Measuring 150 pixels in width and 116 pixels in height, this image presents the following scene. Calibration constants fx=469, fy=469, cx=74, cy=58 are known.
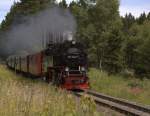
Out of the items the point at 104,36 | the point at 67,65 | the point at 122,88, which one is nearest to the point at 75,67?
the point at 67,65

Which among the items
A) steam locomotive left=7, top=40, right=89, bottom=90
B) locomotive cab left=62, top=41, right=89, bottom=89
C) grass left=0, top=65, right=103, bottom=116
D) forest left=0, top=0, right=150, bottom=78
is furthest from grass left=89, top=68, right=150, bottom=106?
forest left=0, top=0, right=150, bottom=78

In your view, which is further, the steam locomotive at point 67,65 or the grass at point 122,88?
the steam locomotive at point 67,65

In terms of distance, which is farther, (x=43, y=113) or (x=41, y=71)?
(x=41, y=71)

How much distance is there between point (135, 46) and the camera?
9419 centimetres

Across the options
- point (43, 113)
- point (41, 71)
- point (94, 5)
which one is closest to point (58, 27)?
point (41, 71)

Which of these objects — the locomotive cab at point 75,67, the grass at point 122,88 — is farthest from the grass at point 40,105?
the locomotive cab at point 75,67

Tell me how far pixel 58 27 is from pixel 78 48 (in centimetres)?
637

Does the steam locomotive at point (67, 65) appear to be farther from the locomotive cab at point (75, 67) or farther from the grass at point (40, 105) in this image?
the grass at point (40, 105)

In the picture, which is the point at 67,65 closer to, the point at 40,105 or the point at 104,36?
the point at 40,105

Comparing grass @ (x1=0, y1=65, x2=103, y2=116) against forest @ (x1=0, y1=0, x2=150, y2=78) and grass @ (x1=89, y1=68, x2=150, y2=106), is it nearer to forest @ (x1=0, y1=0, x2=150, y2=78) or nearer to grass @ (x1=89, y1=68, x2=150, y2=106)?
grass @ (x1=89, y1=68, x2=150, y2=106)

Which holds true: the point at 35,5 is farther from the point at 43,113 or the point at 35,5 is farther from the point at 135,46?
the point at 43,113

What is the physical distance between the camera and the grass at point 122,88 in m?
21.3

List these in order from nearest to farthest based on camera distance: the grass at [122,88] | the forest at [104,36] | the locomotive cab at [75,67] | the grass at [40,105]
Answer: the grass at [40,105] → the grass at [122,88] → the locomotive cab at [75,67] → the forest at [104,36]

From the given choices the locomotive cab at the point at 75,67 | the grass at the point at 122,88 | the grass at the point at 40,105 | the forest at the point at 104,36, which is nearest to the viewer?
the grass at the point at 40,105
